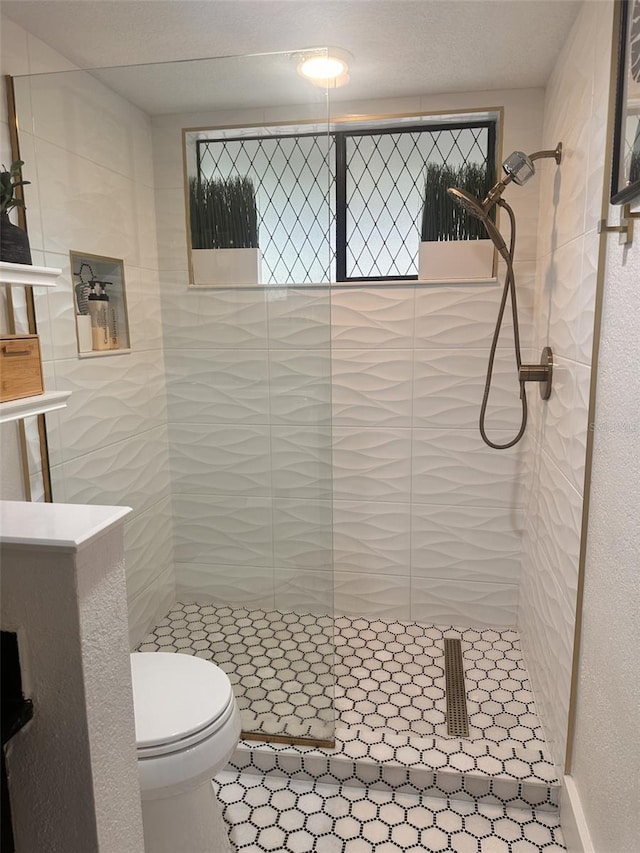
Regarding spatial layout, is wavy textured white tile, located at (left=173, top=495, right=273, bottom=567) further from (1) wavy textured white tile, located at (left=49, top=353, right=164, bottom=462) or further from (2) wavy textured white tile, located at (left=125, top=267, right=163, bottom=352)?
(2) wavy textured white tile, located at (left=125, top=267, right=163, bottom=352)

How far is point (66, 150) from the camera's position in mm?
1885

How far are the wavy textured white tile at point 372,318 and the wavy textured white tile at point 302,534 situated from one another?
2.83ft

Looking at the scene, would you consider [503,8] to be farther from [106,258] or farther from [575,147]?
[106,258]

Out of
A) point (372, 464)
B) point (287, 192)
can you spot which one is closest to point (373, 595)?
point (372, 464)

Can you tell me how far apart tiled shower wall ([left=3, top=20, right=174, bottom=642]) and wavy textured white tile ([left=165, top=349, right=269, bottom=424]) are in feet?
0.18

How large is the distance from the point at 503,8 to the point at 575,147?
44 cm

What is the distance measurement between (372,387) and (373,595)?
3.17 ft

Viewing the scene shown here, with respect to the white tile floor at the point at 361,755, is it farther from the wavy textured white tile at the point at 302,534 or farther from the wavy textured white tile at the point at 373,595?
the wavy textured white tile at the point at 373,595

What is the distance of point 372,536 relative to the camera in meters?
2.70

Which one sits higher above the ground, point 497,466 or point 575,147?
point 575,147

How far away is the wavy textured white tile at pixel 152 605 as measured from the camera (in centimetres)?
213

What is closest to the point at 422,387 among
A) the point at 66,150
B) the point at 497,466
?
the point at 497,466

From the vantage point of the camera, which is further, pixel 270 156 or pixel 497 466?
pixel 497 466

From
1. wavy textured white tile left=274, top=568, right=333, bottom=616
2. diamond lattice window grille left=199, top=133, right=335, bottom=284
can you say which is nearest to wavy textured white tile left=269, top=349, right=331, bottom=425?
diamond lattice window grille left=199, top=133, right=335, bottom=284
